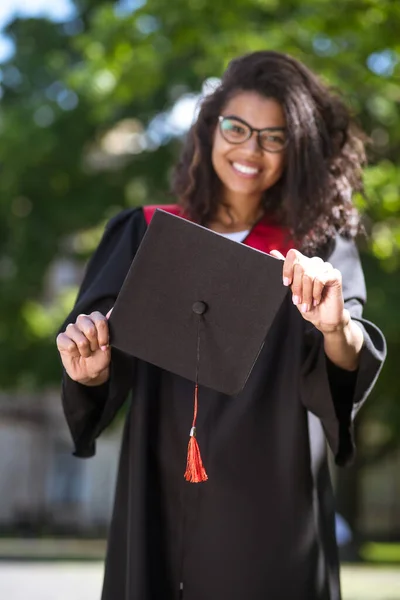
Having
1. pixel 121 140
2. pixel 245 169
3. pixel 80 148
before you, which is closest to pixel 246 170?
pixel 245 169

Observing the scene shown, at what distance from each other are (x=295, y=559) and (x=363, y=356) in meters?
0.52

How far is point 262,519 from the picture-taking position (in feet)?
8.68

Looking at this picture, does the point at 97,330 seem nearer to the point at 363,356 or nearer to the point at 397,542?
the point at 363,356

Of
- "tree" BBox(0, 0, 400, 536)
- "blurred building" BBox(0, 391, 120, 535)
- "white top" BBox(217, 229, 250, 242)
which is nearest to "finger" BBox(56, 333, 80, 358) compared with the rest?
"white top" BBox(217, 229, 250, 242)

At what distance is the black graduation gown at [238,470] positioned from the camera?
→ 2643 mm

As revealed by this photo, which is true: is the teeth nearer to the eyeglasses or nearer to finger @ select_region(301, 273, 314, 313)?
the eyeglasses

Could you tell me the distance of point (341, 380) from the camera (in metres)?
2.70

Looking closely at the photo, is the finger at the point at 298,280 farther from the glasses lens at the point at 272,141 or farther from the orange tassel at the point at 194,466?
the glasses lens at the point at 272,141

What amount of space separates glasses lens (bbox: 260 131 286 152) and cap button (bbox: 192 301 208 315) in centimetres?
57

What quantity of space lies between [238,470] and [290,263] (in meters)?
0.58

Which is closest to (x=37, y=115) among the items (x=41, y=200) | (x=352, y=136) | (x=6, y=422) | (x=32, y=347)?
(x=41, y=200)

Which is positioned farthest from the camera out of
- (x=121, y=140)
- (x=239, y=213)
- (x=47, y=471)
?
(x=47, y=471)

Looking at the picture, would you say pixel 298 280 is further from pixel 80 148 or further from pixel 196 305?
pixel 80 148

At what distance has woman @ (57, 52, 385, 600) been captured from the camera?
104 inches
